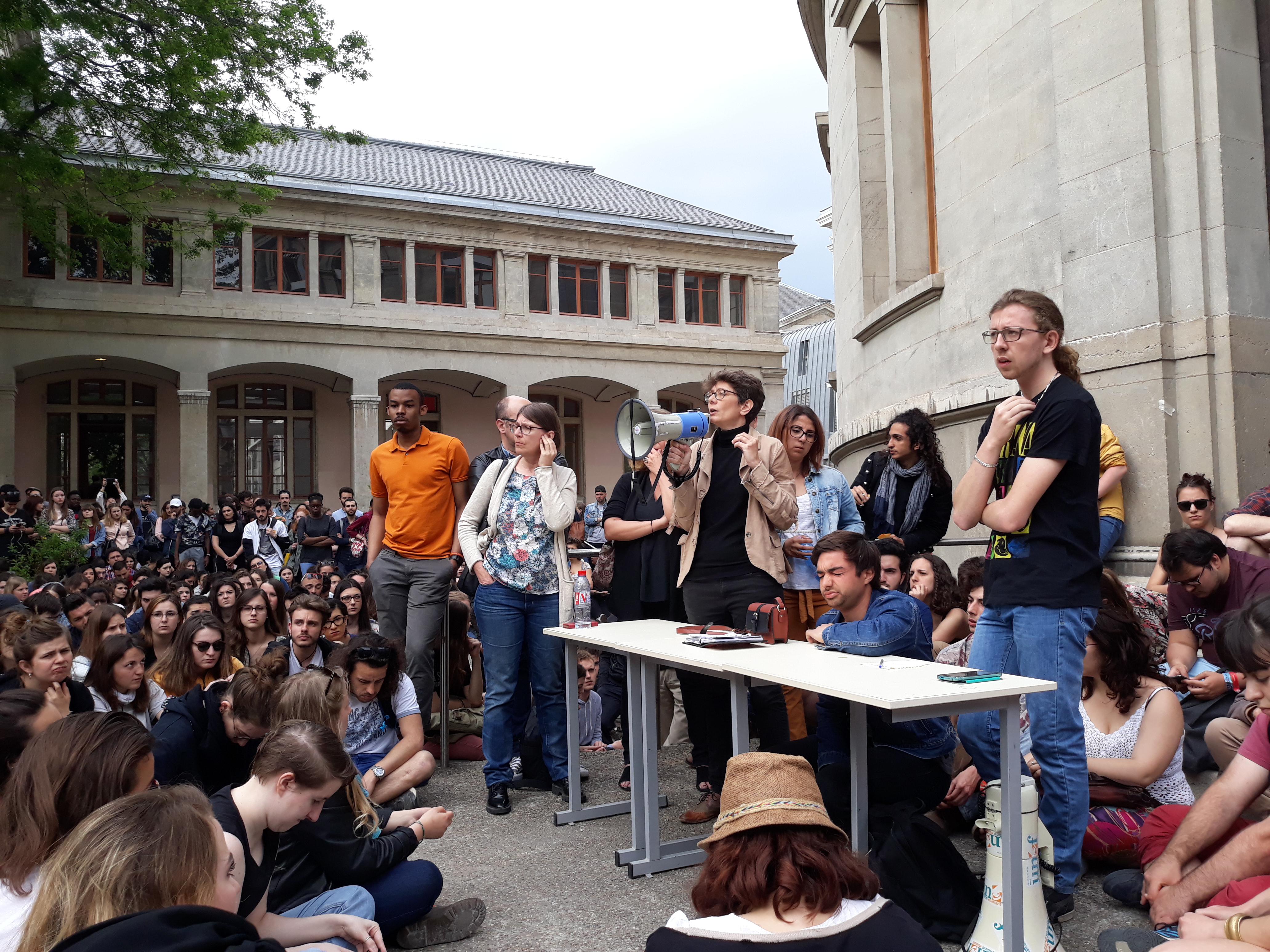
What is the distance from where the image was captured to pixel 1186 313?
19.9ft

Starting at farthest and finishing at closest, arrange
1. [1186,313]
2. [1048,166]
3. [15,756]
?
1. [1048,166]
2. [1186,313]
3. [15,756]

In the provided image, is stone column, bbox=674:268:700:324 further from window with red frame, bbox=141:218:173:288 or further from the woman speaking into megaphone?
the woman speaking into megaphone

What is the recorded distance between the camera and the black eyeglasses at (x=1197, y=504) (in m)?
5.69

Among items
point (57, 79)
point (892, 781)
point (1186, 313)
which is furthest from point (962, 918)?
point (57, 79)

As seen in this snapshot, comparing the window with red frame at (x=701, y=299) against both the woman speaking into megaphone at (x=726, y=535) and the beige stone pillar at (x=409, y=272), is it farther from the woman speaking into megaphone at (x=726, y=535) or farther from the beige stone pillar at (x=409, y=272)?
the woman speaking into megaphone at (x=726, y=535)

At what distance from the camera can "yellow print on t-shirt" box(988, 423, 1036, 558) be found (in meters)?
3.47

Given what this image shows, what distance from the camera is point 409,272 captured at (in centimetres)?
2547

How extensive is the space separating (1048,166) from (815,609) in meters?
3.69

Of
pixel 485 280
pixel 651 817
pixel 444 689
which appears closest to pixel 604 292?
pixel 485 280

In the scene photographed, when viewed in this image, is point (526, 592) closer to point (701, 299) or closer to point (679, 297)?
point (679, 297)

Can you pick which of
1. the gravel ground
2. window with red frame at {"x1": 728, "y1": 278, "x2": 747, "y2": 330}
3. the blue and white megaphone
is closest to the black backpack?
the gravel ground

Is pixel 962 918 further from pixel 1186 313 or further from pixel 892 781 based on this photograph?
pixel 1186 313

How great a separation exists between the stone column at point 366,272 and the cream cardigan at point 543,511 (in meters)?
20.6

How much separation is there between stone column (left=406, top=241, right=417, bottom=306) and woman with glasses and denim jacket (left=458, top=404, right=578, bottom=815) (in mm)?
21031
